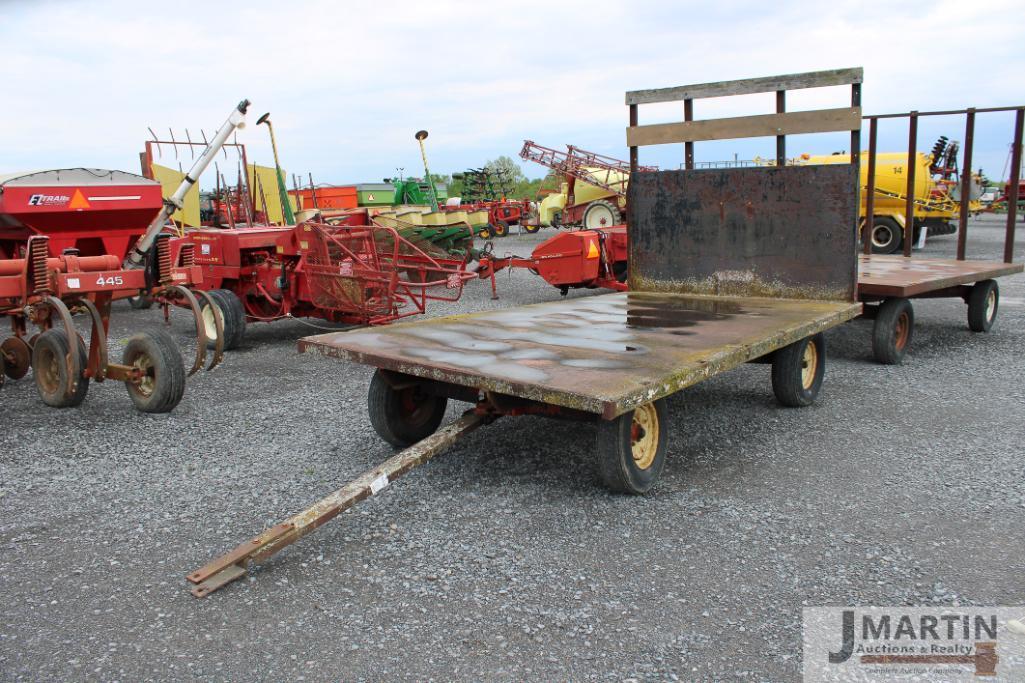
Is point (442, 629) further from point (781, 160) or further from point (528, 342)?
point (781, 160)

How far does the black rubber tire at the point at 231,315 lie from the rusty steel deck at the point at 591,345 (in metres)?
3.52

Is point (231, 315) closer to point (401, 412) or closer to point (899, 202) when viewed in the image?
point (401, 412)

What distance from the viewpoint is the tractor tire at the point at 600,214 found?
18984 mm

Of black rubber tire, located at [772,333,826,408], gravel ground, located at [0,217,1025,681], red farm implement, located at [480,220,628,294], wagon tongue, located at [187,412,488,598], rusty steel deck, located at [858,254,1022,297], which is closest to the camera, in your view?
gravel ground, located at [0,217,1025,681]

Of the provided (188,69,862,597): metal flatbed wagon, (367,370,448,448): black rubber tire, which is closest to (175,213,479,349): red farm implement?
(188,69,862,597): metal flatbed wagon

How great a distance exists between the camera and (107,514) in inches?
155

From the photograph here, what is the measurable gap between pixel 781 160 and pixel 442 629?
198 inches

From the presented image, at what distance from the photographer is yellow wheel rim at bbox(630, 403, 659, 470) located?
402cm

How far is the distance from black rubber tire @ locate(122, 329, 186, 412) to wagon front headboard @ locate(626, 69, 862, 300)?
146 inches

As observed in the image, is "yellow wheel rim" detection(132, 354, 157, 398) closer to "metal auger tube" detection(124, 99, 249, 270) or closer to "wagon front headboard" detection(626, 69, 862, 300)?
"metal auger tube" detection(124, 99, 249, 270)

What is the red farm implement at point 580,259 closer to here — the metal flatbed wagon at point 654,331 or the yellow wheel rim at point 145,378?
the metal flatbed wagon at point 654,331

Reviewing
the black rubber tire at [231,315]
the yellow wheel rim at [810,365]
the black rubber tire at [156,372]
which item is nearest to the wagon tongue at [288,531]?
the black rubber tire at [156,372]

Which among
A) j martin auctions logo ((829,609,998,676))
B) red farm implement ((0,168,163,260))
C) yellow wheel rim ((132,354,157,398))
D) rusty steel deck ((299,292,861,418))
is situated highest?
red farm implement ((0,168,163,260))

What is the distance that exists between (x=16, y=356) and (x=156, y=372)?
172 centimetres
